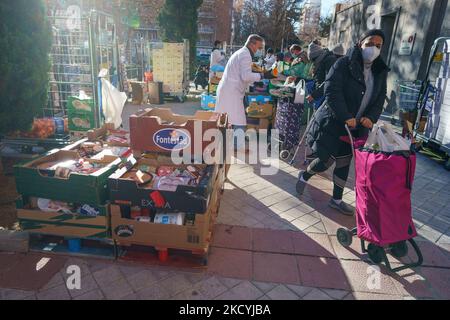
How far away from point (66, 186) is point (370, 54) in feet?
9.96

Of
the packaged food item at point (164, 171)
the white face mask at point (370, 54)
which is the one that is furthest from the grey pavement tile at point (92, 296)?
the white face mask at point (370, 54)

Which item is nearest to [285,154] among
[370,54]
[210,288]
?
[370,54]

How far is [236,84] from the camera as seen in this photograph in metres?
4.70

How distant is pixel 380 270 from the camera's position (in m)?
2.77

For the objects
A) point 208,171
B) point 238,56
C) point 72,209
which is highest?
point 238,56

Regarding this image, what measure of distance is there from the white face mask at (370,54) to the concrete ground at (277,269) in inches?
67.7

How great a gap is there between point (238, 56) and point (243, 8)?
34.4 meters

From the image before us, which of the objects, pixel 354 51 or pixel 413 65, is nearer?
pixel 354 51

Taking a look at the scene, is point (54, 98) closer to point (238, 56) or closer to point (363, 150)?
point (238, 56)

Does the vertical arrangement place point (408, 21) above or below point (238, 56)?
above

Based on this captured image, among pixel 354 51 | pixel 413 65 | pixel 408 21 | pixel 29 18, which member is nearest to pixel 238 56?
pixel 354 51

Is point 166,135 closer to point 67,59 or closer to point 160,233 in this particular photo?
point 160,233

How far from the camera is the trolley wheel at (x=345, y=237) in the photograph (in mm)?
3029
